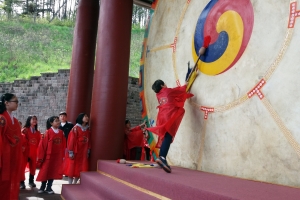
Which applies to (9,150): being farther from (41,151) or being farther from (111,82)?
(111,82)

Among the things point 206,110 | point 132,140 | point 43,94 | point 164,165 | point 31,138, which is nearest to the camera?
point 164,165

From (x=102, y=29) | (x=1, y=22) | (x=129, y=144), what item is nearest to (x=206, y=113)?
(x=129, y=144)

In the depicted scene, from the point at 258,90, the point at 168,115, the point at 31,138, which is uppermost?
the point at 258,90

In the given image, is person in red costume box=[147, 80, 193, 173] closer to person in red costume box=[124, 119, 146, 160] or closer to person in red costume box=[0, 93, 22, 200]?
person in red costume box=[124, 119, 146, 160]

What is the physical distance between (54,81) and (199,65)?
10629 millimetres

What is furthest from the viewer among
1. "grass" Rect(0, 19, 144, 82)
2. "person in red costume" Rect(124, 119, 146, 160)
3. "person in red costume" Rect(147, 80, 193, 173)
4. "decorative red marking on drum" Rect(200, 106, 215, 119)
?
"grass" Rect(0, 19, 144, 82)

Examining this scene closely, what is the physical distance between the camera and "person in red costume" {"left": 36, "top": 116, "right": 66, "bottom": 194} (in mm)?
4582

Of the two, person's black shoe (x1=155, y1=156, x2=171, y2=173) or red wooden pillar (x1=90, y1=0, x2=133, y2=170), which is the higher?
red wooden pillar (x1=90, y1=0, x2=133, y2=170)

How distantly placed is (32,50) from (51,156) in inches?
677

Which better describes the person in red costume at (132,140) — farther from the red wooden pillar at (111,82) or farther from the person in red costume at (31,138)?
the person in red costume at (31,138)

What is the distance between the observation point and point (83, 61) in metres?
6.60

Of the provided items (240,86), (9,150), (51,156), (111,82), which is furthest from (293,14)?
(51,156)

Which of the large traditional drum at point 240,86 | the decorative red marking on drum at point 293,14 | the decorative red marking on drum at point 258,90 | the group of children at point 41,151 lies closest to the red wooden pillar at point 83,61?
the group of children at point 41,151

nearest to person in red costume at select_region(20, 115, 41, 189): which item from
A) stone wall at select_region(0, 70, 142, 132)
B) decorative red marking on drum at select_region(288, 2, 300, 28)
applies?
decorative red marking on drum at select_region(288, 2, 300, 28)
